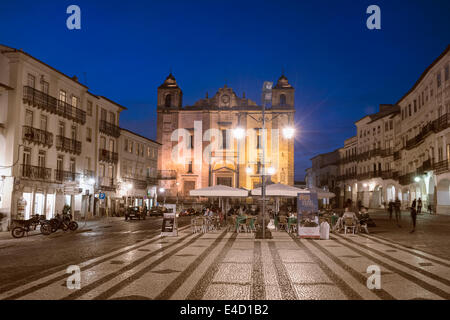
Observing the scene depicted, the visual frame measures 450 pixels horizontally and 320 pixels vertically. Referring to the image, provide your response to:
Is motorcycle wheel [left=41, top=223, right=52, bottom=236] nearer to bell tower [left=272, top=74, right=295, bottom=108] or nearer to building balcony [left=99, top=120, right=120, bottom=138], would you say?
building balcony [left=99, top=120, right=120, bottom=138]

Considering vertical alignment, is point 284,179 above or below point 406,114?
below

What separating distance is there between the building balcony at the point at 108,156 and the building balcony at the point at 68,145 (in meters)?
5.03

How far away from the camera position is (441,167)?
117 feet

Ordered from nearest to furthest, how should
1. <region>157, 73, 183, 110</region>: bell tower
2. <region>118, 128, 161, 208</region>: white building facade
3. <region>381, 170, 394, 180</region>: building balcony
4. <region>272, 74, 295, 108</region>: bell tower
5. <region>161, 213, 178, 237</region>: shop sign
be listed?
<region>161, 213, 178, 237</region>: shop sign < <region>118, 128, 161, 208</region>: white building facade < <region>381, 170, 394, 180</region>: building balcony < <region>272, 74, 295, 108</region>: bell tower < <region>157, 73, 183, 110</region>: bell tower

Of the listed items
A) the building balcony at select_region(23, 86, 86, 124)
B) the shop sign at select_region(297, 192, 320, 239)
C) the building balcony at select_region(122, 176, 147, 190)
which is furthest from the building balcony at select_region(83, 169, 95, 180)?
the shop sign at select_region(297, 192, 320, 239)

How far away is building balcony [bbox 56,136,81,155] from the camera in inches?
1296

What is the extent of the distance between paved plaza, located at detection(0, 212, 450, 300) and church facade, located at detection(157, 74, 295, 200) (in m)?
47.2

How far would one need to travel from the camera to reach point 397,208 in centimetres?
2777

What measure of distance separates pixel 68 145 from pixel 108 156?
8.16m

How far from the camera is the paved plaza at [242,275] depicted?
7031 mm
